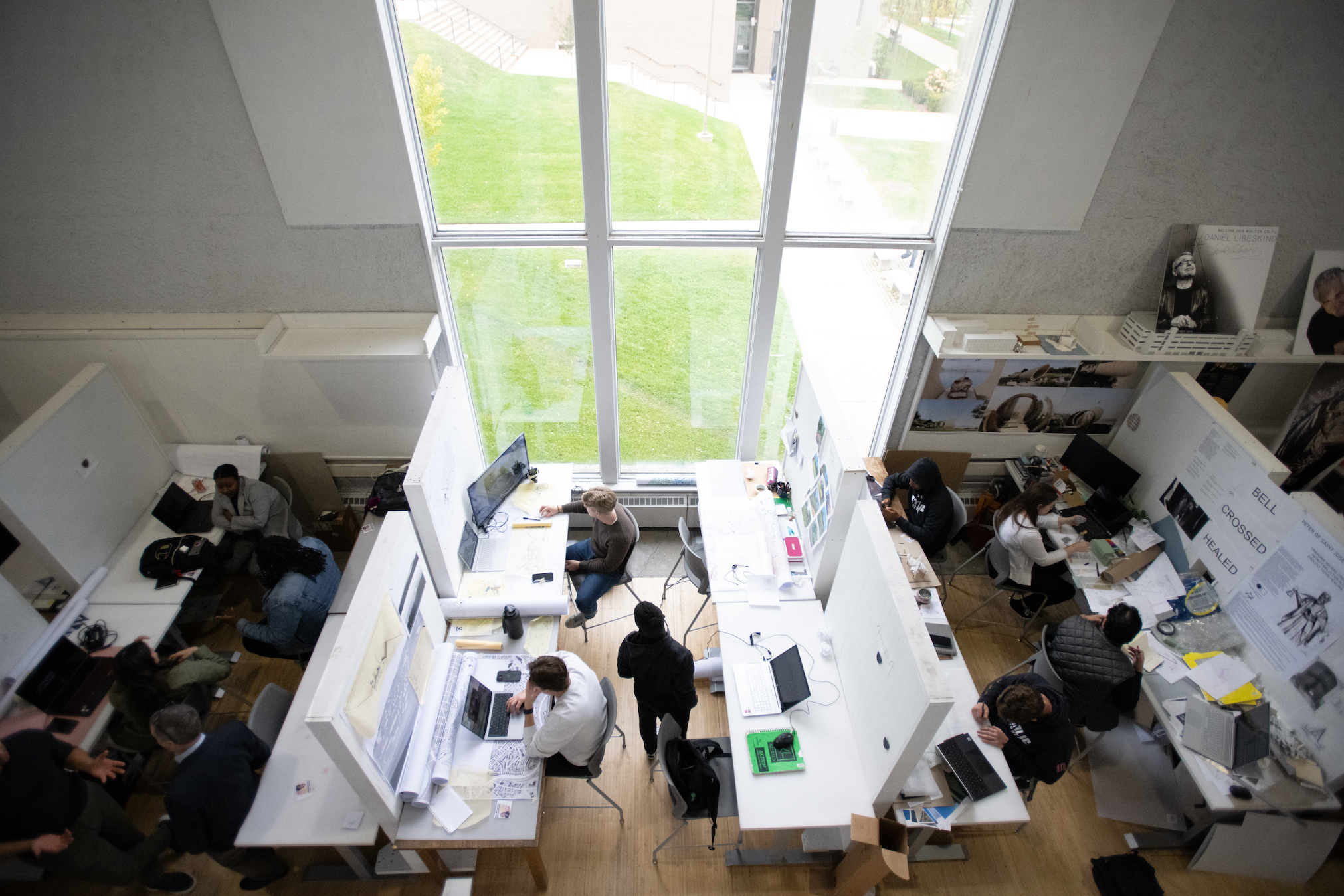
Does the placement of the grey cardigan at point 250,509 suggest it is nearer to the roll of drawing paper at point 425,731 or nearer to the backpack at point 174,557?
the backpack at point 174,557

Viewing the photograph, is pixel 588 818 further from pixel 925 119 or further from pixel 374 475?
pixel 925 119

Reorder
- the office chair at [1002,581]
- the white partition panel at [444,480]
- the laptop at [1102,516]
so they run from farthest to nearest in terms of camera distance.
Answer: the laptop at [1102,516] < the office chair at [1002,581] < the white partition panel at [444,480]

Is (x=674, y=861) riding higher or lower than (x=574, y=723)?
lower

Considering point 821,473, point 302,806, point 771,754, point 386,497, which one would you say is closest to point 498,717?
point 302,806

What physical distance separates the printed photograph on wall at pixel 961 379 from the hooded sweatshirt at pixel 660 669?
2.73 m

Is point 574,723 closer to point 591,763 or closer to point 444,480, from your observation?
point 591,763

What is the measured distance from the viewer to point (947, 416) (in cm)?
491

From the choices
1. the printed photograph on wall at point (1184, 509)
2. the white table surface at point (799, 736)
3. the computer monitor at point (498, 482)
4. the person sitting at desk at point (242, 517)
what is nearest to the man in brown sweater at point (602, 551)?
the computer monitor at point (498, 482)

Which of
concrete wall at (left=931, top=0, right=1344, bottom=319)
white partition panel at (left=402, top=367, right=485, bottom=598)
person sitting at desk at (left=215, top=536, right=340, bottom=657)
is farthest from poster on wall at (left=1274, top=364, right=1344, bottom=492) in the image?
person sitting at desk at (left=215, top=536, right=340, bottom=657)

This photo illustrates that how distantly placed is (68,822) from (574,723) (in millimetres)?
2362

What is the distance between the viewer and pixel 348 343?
13.7 ft

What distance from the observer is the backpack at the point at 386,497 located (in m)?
4.52

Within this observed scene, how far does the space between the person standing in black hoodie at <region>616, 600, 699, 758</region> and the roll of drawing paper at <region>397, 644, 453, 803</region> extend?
95 centimetres

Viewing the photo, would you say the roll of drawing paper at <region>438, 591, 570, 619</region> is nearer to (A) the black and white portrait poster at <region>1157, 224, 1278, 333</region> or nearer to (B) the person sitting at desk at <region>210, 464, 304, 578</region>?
(B) the person sitting at desk at <region>210, 464, 304, 578</region>
